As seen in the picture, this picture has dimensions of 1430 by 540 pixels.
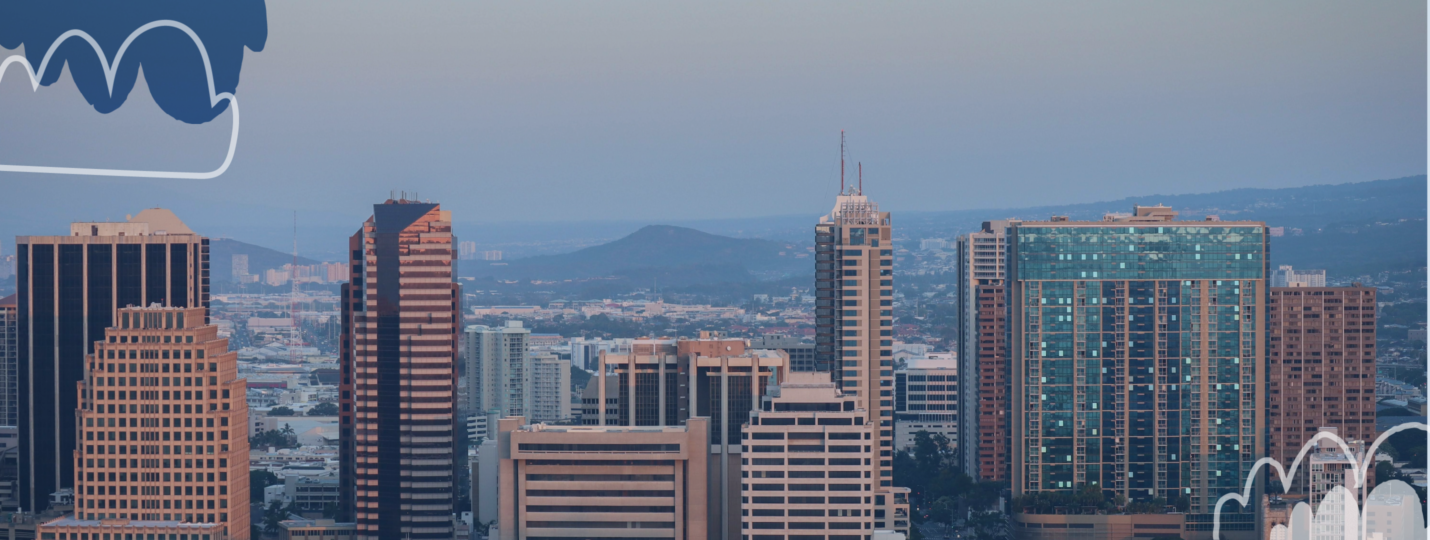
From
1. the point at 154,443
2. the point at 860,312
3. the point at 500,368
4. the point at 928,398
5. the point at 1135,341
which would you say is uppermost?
the point at 860,312

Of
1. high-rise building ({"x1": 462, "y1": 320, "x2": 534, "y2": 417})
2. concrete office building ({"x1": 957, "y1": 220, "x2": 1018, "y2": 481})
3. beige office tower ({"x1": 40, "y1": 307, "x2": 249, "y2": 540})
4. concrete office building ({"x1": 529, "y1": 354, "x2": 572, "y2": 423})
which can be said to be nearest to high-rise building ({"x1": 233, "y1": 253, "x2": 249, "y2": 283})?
high-rise building ({"x1": 462, "y1": 320, "x2": 534, "y2": 417})

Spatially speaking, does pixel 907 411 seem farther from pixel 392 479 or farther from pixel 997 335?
pixel 392 479

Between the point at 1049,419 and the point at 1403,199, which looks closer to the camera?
the point at 1403,199

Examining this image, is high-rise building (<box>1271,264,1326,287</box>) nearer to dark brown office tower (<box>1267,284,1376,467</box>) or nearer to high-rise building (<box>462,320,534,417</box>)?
dark brown office tower (<box>1267,284,1376,467</box>)

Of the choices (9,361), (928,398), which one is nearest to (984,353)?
(928,398)

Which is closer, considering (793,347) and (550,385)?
(793,347)

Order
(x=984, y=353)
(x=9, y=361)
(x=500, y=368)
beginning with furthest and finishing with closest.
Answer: (x=500, y=368) < (x=984, y=353) < (x=9, y=361)

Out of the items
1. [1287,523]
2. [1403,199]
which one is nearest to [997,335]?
[1403,199]

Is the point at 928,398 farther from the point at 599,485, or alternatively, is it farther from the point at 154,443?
the point at 154,443
